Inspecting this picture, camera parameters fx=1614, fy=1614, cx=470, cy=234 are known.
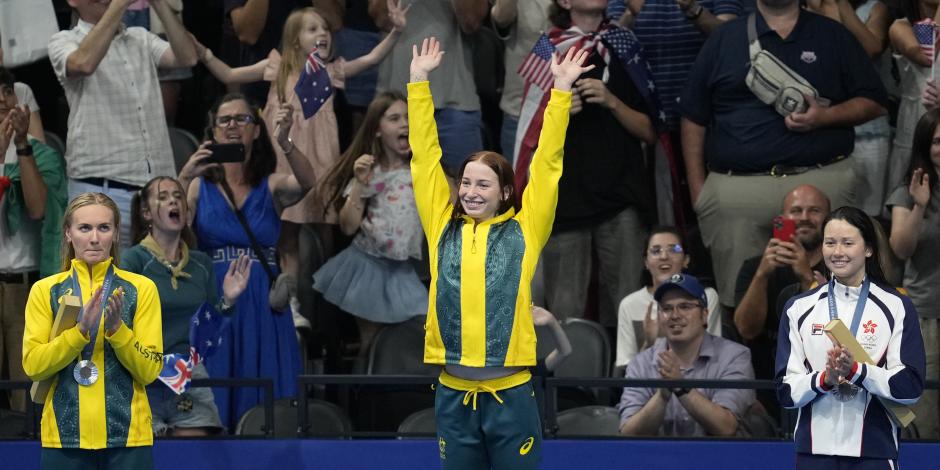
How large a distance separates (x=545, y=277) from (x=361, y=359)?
124cm

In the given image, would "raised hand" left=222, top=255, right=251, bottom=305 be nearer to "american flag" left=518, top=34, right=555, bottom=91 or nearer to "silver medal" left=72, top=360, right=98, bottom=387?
"silver medal" left=72, top=360, right=98, bottom=387

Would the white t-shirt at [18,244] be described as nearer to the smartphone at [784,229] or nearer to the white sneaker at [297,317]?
the white sneaker at [297,317]

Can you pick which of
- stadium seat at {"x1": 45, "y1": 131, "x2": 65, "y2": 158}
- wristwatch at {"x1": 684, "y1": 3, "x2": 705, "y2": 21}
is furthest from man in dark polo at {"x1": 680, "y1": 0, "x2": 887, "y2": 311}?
stadium seat at {"x1": 45, "y1": 131, "x2": 65, "y2": 158}

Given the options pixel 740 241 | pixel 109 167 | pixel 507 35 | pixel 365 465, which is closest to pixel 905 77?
pixel 740 241

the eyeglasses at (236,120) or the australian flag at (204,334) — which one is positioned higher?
the eyeglasses at (236,120)

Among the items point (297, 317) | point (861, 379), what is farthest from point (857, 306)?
point (297, 317)

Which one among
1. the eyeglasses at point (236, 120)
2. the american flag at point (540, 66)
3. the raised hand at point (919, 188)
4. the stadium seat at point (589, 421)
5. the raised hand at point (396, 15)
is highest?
the raised hand at point (396, 15)

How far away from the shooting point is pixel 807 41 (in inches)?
368

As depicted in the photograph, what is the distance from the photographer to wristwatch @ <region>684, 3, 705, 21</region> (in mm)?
9619

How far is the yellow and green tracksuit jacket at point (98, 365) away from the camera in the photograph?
6672 mm

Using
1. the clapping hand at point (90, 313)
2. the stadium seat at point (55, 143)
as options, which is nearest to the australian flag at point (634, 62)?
the stadium seat at point (55, 143)

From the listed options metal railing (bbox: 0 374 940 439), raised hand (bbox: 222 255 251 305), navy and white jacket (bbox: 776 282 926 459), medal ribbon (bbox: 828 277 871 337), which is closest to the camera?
navy and white jacket (bbox: 776 282 926 459)

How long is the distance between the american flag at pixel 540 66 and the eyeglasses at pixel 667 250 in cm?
133

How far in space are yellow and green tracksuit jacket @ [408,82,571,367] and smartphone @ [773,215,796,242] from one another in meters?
2.19
